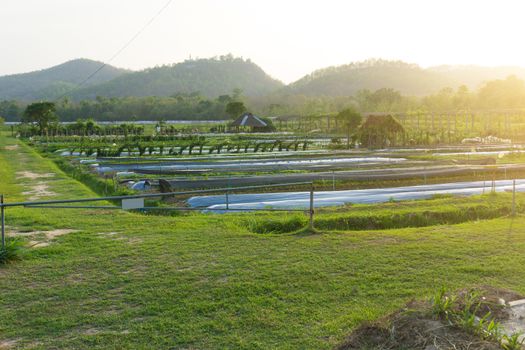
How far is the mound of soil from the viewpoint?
11.4 ft

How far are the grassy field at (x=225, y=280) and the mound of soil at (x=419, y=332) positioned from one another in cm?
24

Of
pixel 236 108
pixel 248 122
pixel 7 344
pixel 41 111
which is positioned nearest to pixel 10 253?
pixel 7 344

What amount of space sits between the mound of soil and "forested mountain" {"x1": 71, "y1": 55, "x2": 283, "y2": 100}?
119 meters

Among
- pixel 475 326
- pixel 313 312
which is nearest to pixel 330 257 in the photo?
pixel 313 312

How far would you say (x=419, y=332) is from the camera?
365 centimetres

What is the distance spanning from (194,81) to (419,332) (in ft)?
489

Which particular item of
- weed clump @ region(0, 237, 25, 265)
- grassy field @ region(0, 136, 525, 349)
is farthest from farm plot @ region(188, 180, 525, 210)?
weed clump @ region(0, 237, 25, 265)

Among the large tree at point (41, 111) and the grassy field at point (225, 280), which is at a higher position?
the large tree at point (41, 111)

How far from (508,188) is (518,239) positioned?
661cm

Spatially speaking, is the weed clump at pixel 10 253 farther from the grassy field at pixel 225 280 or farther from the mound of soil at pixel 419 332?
the mound of soil at pixel 419 332

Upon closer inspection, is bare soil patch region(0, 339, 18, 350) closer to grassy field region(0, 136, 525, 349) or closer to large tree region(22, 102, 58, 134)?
grassy field region(0, 136, 525, 349)

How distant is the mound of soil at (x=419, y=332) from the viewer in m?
3.48

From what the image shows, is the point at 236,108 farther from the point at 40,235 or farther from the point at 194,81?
the point at 194,81

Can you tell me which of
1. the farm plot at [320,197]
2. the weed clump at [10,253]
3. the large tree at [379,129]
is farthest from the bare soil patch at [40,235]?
the large tree at [379,129]
